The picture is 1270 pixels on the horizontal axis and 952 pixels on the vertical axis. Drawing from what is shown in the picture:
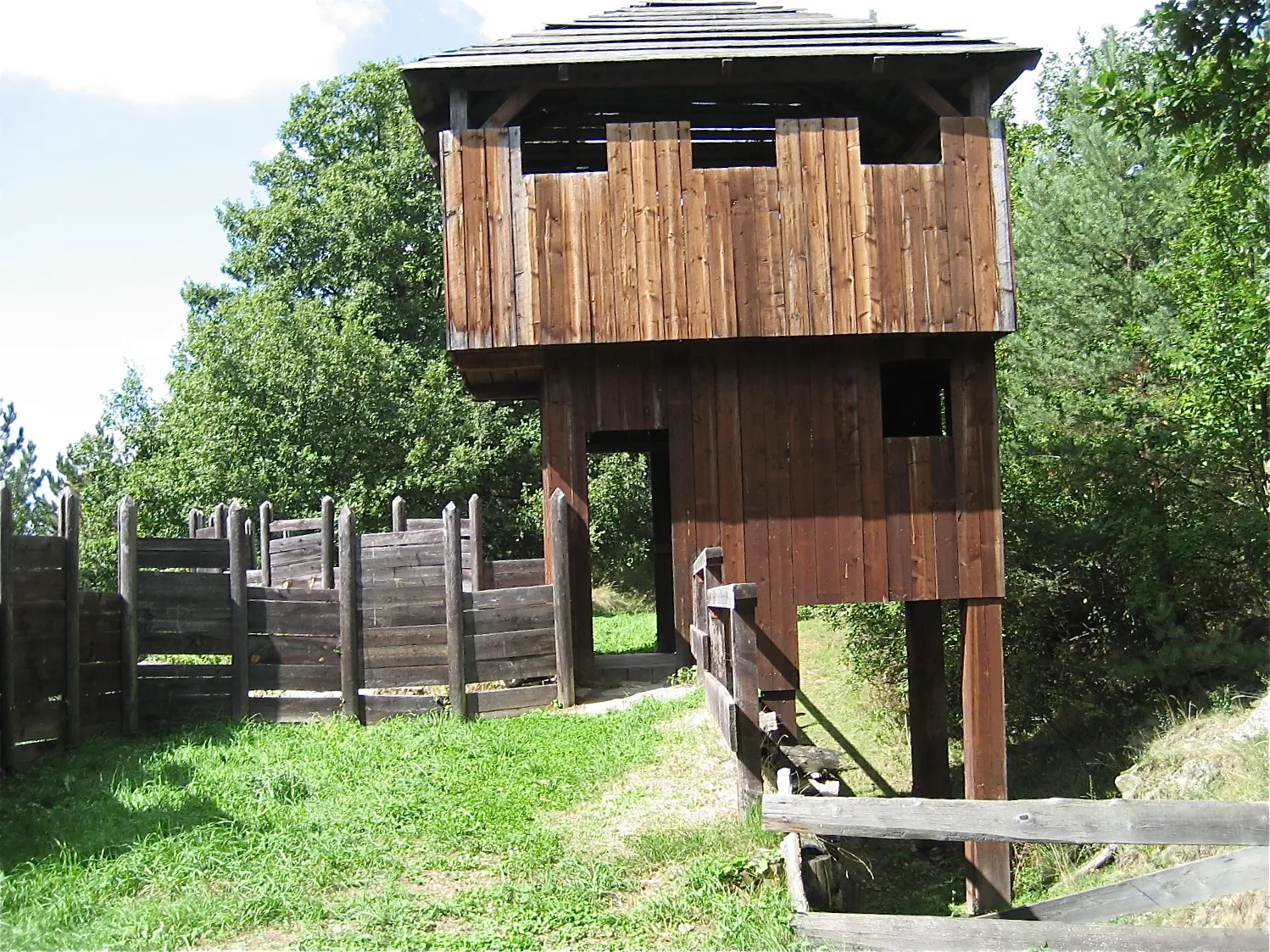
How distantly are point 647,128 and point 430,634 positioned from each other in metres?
5.40

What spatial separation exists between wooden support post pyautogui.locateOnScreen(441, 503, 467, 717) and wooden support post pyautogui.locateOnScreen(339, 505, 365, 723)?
89cm

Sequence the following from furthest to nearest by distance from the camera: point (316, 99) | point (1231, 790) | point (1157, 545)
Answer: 1. point (316, 99)
2. point (1157, 545)
3. point (1231, 790)

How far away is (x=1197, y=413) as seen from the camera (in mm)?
14664

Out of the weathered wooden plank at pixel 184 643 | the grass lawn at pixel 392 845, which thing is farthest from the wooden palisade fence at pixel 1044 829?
the weathered wooden plank at pixel 184 643

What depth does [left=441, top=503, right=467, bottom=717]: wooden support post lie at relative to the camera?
11180 millimetres

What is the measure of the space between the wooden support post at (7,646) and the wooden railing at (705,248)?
13.7ft

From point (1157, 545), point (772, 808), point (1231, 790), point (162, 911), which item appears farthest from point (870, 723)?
point (162, 911)

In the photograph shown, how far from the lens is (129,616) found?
1101 cm

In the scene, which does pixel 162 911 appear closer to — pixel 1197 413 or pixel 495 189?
pixel 495 189

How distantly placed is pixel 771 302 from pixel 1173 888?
623cm

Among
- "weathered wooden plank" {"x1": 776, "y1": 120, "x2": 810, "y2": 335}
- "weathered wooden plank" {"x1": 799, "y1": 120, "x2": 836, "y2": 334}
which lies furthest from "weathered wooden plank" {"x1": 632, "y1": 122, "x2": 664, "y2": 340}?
"weathered wooden plank" {"x1": 799, "y1": 120, "x2": 836, "y2": 334}

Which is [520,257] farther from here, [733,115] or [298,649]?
[298,649]

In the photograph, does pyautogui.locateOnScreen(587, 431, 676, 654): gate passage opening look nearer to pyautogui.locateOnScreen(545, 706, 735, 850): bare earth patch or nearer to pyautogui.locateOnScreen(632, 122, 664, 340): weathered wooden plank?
pyautogui.locateOnScreen(632, 122, 664, 340): weathered wooden plank

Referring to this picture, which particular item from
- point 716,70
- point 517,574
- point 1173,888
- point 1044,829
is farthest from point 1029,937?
point 716,70
